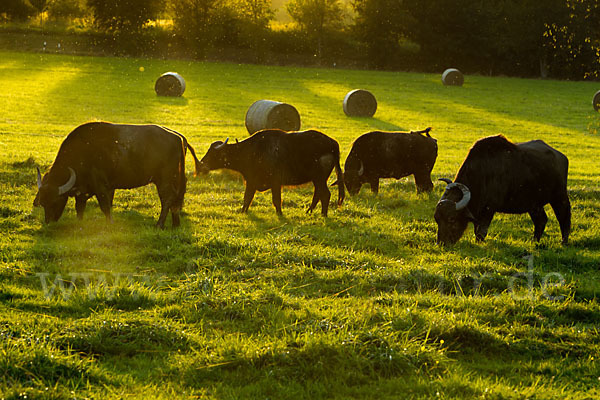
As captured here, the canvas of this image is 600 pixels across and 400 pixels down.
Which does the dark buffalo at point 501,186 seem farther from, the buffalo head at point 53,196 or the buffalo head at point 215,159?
the buffalo head at point 53,196

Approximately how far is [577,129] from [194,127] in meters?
18.3

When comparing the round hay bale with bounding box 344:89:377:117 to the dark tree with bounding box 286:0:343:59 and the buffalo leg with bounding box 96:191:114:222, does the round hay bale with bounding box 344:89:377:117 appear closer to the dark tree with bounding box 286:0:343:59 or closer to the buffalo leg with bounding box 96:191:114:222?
the buffalo leg with bounding box 96:191:114:222

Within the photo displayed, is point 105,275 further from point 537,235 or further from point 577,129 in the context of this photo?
point 577,129

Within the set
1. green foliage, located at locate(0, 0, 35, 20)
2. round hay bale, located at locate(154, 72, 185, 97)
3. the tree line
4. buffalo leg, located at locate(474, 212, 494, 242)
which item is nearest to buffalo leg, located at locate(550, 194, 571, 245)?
buffalo leg, located at locate(474, 212, 494, 242)

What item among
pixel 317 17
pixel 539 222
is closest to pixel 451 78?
pixel 317 17

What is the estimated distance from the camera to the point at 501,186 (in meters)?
10.6

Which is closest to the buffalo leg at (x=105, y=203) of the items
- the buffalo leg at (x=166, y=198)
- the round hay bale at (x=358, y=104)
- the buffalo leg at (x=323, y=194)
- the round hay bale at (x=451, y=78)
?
the buffalo leg at (x=166, y=198)

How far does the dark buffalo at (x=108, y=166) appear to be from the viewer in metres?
11.3

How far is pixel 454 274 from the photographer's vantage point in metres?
8.59

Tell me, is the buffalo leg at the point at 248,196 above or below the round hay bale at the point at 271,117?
below

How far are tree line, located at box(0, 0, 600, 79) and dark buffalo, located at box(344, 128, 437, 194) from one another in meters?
50.4

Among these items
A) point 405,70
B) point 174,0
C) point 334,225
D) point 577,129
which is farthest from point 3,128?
point 405,70

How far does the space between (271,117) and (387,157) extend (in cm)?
952

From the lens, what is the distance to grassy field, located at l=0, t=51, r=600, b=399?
5.69 meters
